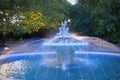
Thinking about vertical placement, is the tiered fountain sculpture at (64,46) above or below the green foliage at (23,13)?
below

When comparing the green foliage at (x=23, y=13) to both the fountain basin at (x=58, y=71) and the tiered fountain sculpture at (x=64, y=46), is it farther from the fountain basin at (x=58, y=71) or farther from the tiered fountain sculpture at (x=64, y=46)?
the tiered fountain sculpture at (x=64, y=46)

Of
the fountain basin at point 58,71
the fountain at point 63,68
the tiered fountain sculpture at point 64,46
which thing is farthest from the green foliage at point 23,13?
the tiered fountain sculpture at point 64,46

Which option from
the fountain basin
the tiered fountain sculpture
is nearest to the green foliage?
the fountain basin

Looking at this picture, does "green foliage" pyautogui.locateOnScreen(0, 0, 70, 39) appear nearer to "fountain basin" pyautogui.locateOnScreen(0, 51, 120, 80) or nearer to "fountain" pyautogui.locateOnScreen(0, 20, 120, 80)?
"fountain basin" pyautogui.locateOnScreen(0, 51, 120, 80)

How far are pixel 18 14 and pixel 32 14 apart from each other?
1305 mm

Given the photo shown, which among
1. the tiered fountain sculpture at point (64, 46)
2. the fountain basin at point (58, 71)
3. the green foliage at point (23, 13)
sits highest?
the green foliage at point (23, 13)

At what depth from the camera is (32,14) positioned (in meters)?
18.6

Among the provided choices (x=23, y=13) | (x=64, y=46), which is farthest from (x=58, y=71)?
(x=23, y=13)

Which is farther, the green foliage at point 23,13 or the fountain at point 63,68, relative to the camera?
the green foliage at point 23,13

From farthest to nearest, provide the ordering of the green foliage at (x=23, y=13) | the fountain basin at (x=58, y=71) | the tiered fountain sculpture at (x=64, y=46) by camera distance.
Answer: the green foliage at (x=23, y=13), the tiered fountain sculpture at (x=64, y=46), the fountain basin at (x=58, y=71)

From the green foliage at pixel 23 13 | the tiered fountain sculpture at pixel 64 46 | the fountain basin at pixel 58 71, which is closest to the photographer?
the fountain basin at pixel 58 71

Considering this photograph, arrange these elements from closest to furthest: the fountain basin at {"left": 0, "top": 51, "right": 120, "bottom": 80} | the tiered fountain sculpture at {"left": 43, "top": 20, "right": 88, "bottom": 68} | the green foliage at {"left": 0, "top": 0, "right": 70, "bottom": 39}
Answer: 1. the fountain basin at {"left": 0, "top": 51, "right": 120, "bottom": 80}
2. the tiered fountain sculpture at {"left": 43, "top": 20, "right": 88, "bottom": 68}
3. the green foliage at {"left": 0, "top": 0, "right": 70, "bottom": 39}

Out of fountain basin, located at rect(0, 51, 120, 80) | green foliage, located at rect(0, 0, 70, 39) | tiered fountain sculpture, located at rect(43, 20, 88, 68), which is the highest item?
green foliage, located at rect(0, 0, 70, 39)

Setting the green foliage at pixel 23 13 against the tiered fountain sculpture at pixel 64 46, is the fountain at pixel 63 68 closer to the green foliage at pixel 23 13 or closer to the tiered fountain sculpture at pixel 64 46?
the tiered fountain sculpture at pixel 64 46
